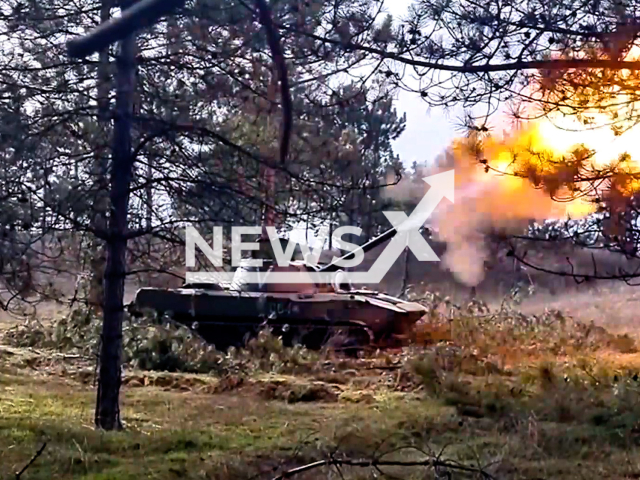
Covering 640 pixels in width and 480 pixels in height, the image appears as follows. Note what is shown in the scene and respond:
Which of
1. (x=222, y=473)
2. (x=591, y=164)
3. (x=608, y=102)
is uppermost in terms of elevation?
(x=608, y=102)

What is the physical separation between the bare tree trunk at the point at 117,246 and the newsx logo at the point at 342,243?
488mm

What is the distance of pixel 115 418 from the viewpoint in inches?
265

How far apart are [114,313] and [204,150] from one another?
1341 mm

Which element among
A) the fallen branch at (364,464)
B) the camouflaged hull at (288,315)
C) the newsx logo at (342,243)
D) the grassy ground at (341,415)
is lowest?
the grassy ground at (341,415)

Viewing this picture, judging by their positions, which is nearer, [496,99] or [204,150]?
[496,99]

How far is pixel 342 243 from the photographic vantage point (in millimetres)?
13078

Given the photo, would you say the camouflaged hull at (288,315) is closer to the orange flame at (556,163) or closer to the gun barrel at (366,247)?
the gun barrel at (366,247)

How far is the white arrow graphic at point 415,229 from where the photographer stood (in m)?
11.6

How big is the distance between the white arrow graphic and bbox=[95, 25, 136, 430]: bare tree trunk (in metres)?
4.29

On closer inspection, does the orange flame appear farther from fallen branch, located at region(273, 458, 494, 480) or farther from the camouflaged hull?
the camouflaged hull

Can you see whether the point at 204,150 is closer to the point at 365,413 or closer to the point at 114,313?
the point at 114,313

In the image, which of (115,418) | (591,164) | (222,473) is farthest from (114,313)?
(591,164)

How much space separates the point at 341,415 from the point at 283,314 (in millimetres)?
5040

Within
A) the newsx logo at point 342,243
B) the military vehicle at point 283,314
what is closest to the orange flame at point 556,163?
the newsx logo at point 342,243
